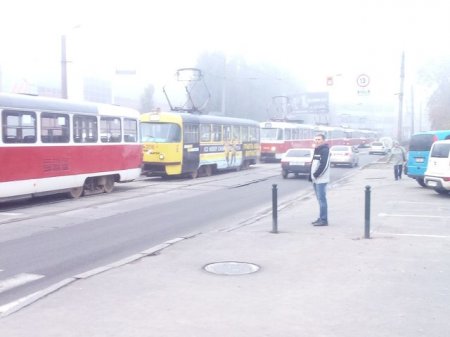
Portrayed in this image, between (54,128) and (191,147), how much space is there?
32.0 feet

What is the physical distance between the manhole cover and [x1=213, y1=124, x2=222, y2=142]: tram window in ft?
64.9

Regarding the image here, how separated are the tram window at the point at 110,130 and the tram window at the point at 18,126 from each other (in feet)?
10.8

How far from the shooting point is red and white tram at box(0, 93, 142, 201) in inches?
554

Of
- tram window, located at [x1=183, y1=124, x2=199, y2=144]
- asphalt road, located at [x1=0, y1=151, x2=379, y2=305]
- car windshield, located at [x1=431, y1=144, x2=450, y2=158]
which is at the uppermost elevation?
tram window, located at [x1=183, y1=124, x2=199, y2=144]

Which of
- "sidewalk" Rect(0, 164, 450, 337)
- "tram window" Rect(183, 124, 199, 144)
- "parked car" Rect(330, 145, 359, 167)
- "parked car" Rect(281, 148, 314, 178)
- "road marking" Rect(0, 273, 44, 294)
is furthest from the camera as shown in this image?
"parked car" Rect(330, 145, 359, 167)

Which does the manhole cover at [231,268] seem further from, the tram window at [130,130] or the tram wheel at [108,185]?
the tram window at [130,130]

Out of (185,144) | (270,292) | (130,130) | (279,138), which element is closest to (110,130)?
(130,130)

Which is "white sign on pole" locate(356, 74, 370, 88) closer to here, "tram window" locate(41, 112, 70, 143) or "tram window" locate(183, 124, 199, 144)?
"tram window" locate(183, 124, 199, 144)

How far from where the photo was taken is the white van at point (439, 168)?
54.5ft

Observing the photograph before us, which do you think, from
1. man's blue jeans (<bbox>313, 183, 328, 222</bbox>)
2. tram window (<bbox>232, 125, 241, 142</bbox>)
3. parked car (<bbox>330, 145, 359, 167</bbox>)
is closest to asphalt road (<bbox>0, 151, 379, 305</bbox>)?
man's blue jeans (<bbox>313, 183, 328, 222</bbox>)

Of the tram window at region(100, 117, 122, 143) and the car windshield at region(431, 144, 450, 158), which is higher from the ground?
the tram window at region(100, 117, 122, 143)

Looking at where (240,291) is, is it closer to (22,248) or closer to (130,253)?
(130,253)

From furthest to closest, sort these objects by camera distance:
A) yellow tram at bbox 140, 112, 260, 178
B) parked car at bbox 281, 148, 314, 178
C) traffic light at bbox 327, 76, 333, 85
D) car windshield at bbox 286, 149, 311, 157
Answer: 1. traffic light at bbox 327, 76, 333, 85
2. car windshield at bbox 286, 149, 311, 157
3. parked car at bbox 281, 148, 314, 178
4. yellow tram at bbox 140, 112, 260, 178

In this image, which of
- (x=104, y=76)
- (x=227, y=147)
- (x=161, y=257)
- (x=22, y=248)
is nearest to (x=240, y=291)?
(x=161, y=257)
